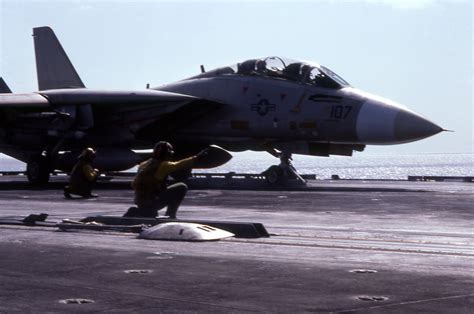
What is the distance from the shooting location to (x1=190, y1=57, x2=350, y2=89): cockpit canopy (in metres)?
27.2

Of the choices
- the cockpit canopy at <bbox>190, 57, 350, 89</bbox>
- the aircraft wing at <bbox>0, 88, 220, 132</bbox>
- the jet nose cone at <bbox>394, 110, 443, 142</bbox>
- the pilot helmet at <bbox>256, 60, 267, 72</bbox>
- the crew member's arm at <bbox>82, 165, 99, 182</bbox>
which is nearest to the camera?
the crew member's arm at <bbox>82, 165, 99, 182</bbox>

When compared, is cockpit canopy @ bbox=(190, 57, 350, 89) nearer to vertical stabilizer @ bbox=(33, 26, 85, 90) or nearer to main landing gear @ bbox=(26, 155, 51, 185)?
main landing gear @ bbox=(26, 155, 51, 185)

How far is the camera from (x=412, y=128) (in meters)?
25.5

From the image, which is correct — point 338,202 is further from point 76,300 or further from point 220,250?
point 76,300

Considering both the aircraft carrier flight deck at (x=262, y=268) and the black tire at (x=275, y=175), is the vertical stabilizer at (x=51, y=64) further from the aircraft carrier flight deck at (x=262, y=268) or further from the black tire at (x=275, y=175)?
the aircraft carrier flight deck at (x=262, y=268)

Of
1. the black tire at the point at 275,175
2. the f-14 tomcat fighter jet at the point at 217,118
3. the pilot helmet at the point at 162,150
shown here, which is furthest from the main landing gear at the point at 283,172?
the pilot helmet at the point at 162,150

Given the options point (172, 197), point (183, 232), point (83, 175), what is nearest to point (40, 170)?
point (83, 175)

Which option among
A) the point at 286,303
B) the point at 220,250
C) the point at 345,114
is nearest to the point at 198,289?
the point at 286,303

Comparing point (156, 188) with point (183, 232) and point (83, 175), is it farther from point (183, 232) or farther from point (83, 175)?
point (83, 175)

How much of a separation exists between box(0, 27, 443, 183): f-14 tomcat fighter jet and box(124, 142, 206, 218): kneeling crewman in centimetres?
1223

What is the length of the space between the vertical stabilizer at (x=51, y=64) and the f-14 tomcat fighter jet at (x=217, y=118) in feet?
19.5

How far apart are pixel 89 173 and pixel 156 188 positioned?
5.00m

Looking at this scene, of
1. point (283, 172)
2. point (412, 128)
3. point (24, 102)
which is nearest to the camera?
→ point (412, 128)

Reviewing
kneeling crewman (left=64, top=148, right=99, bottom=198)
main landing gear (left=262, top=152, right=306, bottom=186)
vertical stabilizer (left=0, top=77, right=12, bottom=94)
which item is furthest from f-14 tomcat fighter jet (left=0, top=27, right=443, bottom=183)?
kneeling crewman (left=64, top=148, right=99, bottom=198)
